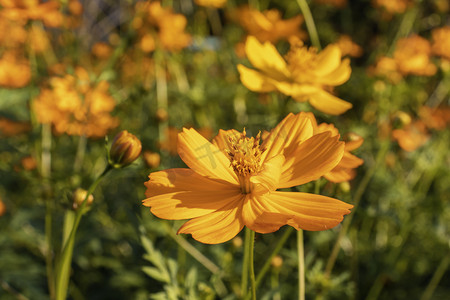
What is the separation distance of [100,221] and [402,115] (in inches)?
39.9

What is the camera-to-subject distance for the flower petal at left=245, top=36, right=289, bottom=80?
0.97 meters

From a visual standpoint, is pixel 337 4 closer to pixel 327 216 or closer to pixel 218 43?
pixel 218 43

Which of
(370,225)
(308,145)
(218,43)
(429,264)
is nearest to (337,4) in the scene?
(218,43)

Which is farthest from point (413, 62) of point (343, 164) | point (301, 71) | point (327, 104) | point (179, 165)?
point (343, 164)

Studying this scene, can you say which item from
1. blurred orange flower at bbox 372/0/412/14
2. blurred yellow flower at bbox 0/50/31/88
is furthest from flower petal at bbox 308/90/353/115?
blurred yellow flower at bbox 0/50/31/88

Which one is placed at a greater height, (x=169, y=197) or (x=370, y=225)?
(x=169, y=197)

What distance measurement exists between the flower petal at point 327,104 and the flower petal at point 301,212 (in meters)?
0.31

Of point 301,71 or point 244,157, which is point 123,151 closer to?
point 244,157

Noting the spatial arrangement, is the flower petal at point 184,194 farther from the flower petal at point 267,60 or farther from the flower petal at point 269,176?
the flower petal at point 267,60

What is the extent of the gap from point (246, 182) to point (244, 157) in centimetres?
4

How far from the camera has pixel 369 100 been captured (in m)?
1.67

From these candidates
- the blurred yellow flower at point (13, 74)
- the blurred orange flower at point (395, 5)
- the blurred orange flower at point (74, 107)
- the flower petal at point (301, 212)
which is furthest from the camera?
the blurred yellow flower at point (13, 74)

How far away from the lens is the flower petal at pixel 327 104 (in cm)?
82

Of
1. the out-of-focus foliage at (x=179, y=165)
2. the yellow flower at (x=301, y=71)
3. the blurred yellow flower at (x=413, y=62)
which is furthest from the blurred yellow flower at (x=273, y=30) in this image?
the yellow flower at (x=301, y=71)
